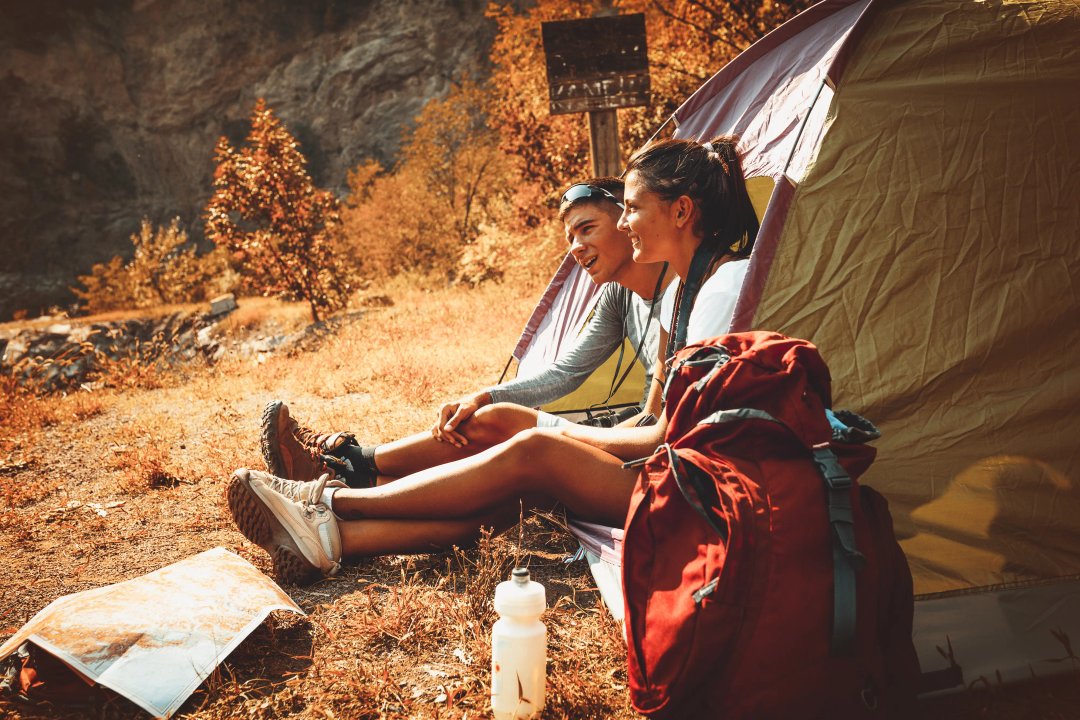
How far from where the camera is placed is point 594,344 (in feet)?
9.93

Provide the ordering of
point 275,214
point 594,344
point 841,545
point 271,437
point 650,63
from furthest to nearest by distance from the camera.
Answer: point 275,214
point 650,63
point 594,344
point 271,437
point 841,545

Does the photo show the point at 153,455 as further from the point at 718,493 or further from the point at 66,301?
the point at 66,301

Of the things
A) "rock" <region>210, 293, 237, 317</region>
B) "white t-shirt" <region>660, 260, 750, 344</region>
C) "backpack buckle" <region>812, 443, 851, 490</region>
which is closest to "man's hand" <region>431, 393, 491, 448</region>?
"white t-shirt" <region>660, 260, 750, 344</region>

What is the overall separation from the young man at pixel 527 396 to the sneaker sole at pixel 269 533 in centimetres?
41

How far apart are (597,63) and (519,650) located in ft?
13.7

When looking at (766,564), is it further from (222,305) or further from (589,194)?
(222,305)

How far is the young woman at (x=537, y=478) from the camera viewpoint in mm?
2109

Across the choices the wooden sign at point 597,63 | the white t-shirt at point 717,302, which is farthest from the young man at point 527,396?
the wooden sign at point 597,63

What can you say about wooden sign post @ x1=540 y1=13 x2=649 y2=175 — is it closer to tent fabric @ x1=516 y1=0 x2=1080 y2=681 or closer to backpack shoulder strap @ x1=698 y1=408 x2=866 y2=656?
tent fabric @ x1=516 y1=0 x2=1080 y2=681

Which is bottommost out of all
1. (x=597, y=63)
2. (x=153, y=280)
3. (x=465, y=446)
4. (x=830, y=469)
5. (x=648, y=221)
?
(x=153, y=280)

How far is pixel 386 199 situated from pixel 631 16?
334 inches

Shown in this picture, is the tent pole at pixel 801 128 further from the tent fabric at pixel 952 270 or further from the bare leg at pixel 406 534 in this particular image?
the bare leg at pixel 406 534

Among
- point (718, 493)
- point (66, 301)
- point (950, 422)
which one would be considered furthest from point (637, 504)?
point (66, 301)

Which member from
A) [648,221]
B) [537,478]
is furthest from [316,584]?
[648,221]
